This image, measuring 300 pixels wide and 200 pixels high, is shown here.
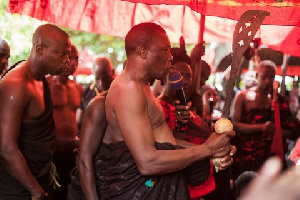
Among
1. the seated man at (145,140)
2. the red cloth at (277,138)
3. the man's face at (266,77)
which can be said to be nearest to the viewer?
the seated man at (145,140)

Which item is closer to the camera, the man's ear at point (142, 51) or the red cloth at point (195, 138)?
the man's ear at point (142, 51)

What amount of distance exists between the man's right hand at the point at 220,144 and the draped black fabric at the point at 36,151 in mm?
1672

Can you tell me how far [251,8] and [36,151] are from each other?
2.26 metres

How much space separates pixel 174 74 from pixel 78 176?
4.30 feet

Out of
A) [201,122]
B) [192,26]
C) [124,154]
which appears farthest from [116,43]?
[124,154]

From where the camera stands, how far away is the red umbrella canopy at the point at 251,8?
3879 millimetres

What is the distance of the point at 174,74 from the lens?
3918 millimetres

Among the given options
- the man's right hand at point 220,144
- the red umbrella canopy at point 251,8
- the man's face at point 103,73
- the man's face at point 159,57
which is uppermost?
the red umbrella canopy at point 251,8

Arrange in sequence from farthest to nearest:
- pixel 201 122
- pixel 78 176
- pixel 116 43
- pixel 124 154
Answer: pixel 116 43 < pixel 201 122 < pixel 78 176 < pixel 124 154

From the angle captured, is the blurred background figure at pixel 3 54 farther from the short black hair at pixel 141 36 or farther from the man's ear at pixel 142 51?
the man's ear at pixel 142 51

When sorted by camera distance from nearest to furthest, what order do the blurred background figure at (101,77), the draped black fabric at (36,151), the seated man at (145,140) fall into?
1. the seated man at (145,140)
2. the draped black fabric at (36,151)
3. the blurred background figure at (101,77)

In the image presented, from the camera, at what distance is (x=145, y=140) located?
3273 millimetres

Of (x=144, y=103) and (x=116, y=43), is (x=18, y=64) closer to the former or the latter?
(x=144, y=103)

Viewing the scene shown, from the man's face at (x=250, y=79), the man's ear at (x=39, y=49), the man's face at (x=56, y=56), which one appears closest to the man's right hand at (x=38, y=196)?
the man's face at (x=56, y=56)
